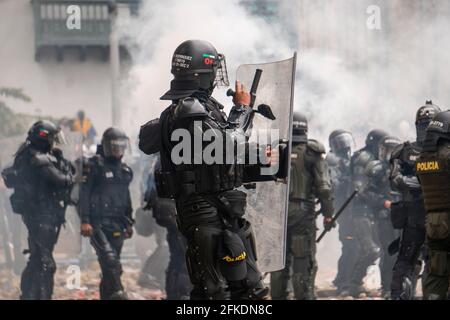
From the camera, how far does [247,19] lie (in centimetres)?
1742

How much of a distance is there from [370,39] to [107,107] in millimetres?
3960

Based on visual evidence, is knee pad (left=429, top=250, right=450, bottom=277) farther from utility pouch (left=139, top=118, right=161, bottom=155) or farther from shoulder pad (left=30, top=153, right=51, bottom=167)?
shoulder pad (left=30, top=153, right=51, bottom=167)

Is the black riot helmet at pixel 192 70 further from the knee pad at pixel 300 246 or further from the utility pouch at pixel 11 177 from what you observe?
the utility pouch at pixel 11 177

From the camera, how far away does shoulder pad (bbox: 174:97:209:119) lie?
8562mm

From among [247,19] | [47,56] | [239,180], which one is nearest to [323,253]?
[247,19]

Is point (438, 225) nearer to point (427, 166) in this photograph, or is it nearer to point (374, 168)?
point (427, 166)

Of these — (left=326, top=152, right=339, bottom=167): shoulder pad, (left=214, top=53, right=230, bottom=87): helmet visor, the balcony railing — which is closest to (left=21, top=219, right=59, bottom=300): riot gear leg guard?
(left=326, top=152, right=339, bottom=167): shoulder pad

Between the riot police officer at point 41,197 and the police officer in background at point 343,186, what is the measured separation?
12.5 feet

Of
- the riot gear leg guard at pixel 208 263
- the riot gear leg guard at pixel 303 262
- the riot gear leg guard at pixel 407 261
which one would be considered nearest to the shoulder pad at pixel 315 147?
the riot gear leg guard at pixel 303 262

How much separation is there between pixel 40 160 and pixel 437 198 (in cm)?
430

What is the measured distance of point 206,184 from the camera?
8.71 metres

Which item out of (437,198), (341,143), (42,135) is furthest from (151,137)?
(341,143)

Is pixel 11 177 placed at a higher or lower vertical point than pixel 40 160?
lower

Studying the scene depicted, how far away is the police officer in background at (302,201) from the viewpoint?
12.1 meters
